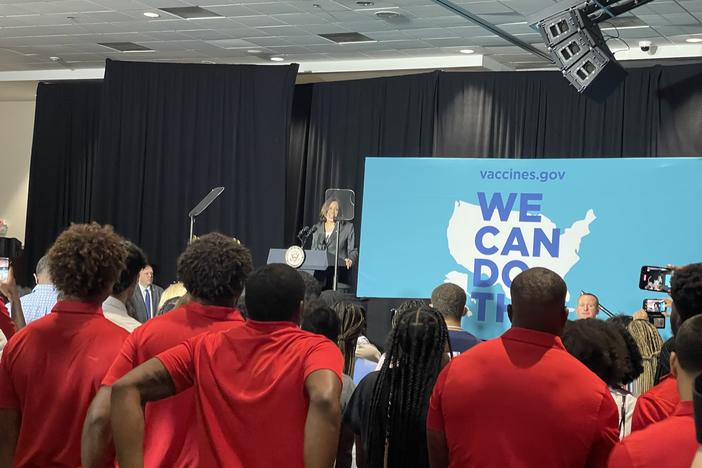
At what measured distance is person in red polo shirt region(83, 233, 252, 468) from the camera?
2246 mm

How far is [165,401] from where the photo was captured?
2486 millimetres

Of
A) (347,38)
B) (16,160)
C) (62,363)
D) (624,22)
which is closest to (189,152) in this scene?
(347,38)

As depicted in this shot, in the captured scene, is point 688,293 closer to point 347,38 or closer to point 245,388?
point 245,388

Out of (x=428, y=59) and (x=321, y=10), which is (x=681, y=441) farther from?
(x=428, y=59)

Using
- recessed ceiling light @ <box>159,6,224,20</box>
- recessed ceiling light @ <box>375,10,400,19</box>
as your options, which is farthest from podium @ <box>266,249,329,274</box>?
recessed ceiling light @ <box>159,6,224,20</box>

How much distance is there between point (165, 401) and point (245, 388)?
38 centimetres

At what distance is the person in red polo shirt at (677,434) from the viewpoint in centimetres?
179

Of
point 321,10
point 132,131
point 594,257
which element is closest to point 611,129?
point 594,257

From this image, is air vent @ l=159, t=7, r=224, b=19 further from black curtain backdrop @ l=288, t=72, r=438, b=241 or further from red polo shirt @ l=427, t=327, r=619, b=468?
red polo shirt @ l=427, t=327, r=619, b=468

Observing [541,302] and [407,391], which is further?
[407,391]

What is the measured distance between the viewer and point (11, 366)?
2537mm

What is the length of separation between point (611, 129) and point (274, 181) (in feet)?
12.5

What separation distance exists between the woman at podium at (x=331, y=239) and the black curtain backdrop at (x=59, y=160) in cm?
429

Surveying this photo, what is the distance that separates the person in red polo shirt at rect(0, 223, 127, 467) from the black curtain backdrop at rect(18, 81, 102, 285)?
1094 centimetres
